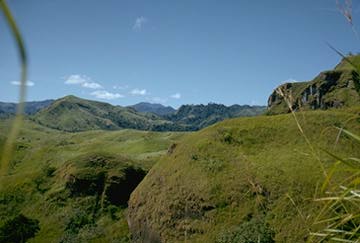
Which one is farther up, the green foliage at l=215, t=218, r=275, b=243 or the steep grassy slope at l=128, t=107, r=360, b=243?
the steep grassy slope at l=128, t=107, r=360, b=243


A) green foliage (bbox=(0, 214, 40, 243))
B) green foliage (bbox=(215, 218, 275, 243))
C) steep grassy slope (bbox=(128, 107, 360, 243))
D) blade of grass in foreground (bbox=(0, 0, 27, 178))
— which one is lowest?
green foliage (bbox=(0, 214, 40, 243))

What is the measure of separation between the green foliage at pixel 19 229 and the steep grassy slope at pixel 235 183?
15.0m

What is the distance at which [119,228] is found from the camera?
2530 inches

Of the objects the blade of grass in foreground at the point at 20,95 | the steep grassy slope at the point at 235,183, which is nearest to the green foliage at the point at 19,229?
the steep grassy slope at the point at 235,183

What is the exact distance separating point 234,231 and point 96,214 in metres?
31.4

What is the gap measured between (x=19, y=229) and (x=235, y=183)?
1288 inches

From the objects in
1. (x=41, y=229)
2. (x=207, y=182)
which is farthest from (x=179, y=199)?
(x=41, y=229)

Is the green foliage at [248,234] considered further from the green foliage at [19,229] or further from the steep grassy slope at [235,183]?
the green foliage at [19,229]

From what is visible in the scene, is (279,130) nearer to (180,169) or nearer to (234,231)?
(180,169)

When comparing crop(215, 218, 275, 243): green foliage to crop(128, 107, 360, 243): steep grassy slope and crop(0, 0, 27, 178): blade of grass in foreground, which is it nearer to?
crop(128, 107, 360, 243): steep grassy slope

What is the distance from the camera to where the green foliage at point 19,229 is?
208 feet

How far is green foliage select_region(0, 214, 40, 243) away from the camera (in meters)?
63.3

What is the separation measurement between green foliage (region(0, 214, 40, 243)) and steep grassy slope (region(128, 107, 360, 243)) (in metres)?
15.0

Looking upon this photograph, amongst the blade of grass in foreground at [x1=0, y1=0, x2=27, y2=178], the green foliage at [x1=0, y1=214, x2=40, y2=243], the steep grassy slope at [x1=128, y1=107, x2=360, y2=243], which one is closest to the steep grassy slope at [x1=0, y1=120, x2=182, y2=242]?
the green foliage at [x1=0, y1=214, x2=40, y2=243]
